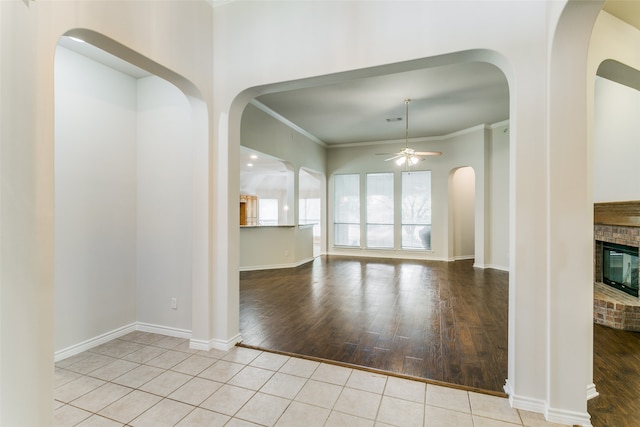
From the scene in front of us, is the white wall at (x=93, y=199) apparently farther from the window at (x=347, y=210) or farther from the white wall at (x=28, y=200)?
the window at (x=347, y=210)

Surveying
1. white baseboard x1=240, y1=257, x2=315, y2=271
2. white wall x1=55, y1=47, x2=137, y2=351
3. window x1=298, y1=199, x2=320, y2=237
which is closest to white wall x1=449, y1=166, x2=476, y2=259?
white baseboard x1=240, y1=257, x2=315, y2=271

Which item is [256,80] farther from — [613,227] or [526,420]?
[613,227]

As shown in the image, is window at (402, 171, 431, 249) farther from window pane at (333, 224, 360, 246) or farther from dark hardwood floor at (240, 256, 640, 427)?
dark hardwood floor at (240, 256, 640, 427)

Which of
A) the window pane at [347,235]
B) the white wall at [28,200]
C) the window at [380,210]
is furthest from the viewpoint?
the window pane at [347,235]

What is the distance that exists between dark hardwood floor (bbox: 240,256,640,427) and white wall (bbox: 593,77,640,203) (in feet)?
6.27

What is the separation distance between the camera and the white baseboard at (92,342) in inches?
103

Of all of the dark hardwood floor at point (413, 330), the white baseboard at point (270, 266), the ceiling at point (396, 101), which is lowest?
the dark hardwood floor at point (413, 330)

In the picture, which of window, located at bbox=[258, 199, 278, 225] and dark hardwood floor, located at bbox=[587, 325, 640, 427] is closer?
dark hardwood floor, located at bbox=[587, 325, 640, 427]

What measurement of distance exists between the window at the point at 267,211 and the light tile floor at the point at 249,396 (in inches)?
437

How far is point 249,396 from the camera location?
2086 millimetres

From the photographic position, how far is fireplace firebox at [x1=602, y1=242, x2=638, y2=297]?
11.5 ft

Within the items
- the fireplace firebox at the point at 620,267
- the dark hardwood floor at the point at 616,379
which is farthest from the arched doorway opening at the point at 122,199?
the fireplace firebox at the point at 620,267

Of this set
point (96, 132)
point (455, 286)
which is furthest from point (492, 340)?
point (96, 132)

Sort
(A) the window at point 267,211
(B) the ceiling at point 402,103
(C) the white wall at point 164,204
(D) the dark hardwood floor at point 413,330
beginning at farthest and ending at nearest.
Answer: (A) the window at point 267,211 < (B) the ceiling at point 402,103 < (C) the white wall at point 164,204 < (D) the dark hardwood floor at point 413,330
